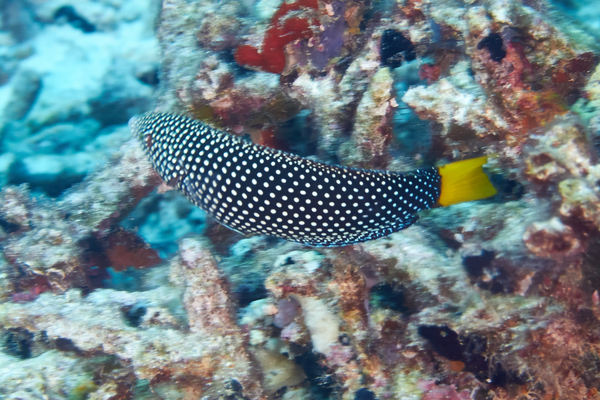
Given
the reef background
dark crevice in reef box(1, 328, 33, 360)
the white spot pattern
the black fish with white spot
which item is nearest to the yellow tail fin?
the black fish with white spot

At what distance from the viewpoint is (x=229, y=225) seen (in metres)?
4.30

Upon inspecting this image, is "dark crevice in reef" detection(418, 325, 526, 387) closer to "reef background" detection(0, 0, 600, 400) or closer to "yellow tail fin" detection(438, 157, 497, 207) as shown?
"reef background" detection(0, 0, 600, 400)

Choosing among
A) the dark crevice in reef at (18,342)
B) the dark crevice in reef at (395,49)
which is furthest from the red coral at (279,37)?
the dark crevice in reef at (18,342)

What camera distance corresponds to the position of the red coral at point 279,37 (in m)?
5.09

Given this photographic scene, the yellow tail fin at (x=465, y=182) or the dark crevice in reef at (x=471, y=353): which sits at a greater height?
the yellow tail fin at (x=465, y=182)

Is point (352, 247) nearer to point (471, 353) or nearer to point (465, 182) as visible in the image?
point (465, 182)

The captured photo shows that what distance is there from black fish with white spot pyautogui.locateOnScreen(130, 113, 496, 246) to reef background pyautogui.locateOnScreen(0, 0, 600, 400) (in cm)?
45

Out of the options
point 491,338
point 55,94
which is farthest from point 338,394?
point 55,94

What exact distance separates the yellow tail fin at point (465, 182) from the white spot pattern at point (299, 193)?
0.37 ft

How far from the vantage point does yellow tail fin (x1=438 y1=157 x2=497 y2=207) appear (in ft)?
11.9

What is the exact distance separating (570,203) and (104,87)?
9.02 metres

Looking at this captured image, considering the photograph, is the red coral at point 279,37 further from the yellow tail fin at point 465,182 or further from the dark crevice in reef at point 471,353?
the dark crevice in reef at point 471,353

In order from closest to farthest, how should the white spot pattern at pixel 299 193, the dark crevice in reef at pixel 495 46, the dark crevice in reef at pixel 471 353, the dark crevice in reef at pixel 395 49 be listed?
the dark crevice in reef at pixel 471 353 < the white spot pattern at pixel 299 193 < the dark crevice in reef at pixel 495 46 < the dark crevice in reef at pixel 395 49

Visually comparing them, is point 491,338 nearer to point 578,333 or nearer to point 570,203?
point 578,333
